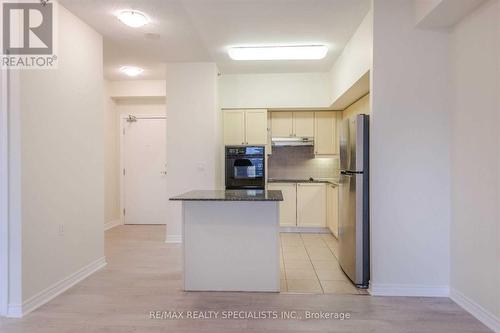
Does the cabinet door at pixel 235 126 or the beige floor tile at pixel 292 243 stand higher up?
the cabinet door at pixel 235 126

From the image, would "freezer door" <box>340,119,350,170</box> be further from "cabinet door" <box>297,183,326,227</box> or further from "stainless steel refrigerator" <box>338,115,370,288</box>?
"cabinet door" <box>297,183,326,227</box>

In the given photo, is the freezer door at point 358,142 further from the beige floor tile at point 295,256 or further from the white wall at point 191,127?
the white wall at point 191,127

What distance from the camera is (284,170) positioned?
5.53m

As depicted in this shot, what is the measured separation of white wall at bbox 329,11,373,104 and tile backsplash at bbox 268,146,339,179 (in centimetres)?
130

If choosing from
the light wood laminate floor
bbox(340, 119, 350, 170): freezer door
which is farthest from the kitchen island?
bbox(340, 119, 350, 170): freezer door

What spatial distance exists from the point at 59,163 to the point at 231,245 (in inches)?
70.8

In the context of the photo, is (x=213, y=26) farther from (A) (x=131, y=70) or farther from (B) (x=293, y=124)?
(B) (x=293, y=124)

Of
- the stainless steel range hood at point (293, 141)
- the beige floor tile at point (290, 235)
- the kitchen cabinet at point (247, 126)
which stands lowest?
the beige floor tile at point (290, 235)

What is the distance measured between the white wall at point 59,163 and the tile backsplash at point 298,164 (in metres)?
3.08

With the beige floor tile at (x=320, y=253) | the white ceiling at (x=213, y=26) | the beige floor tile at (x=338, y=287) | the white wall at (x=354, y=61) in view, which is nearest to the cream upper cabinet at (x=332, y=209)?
the beige floor tile at (x=320, y=253)

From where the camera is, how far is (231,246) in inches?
108

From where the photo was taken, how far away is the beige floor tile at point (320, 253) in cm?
374
